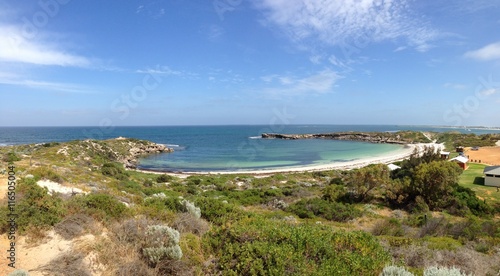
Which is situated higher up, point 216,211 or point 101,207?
point 101,207

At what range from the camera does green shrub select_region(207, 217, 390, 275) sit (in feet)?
15.3

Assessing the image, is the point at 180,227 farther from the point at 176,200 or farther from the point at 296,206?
→ the point at 296,206

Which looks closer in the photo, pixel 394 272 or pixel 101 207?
pixel 394 272

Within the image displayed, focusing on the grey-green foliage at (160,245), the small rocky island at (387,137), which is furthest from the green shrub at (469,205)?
the small rocky island at (387,137)

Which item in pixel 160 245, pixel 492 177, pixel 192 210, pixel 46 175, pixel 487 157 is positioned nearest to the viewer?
pixel 160 245

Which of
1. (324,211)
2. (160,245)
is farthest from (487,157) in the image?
(160,245)

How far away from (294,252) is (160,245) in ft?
9.28

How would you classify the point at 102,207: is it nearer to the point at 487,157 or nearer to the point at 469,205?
the point at 469,205

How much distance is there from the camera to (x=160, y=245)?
18.6 feet

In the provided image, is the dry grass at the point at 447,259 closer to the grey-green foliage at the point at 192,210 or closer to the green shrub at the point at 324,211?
the grey-green foliage at the point at 192,210

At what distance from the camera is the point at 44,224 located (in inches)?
256

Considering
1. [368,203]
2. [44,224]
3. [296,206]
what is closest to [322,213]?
[296,206]

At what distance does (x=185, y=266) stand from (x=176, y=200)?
4.78 meters

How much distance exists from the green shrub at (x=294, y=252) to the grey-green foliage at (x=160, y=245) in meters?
0.81
